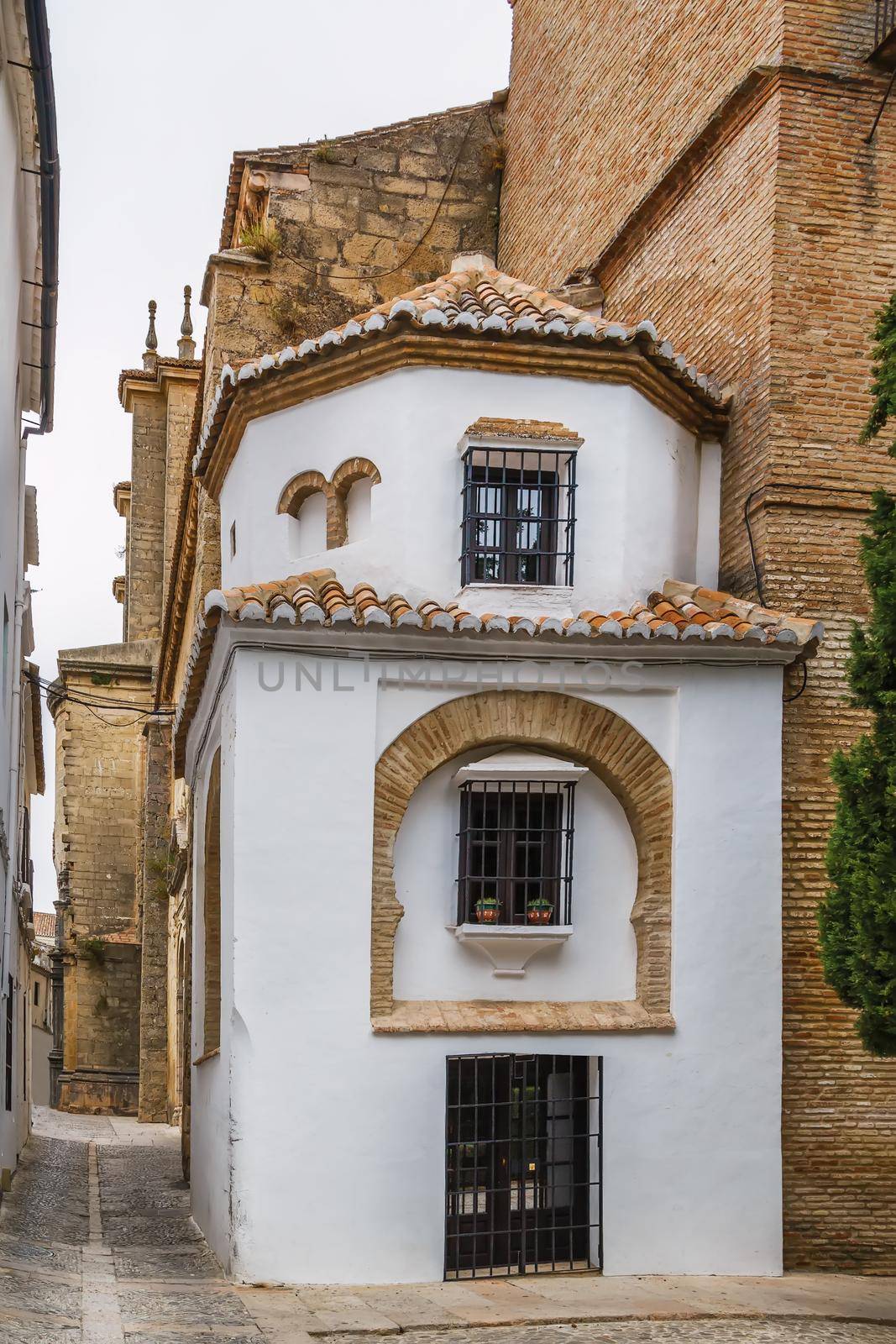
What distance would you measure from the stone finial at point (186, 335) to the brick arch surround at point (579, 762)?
20322mm

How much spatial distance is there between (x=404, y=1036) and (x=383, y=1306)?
161 cm

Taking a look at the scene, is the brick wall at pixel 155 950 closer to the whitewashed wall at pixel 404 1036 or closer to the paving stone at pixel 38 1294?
the whitewashed wall at pixel 404 1036

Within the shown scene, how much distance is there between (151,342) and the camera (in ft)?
100

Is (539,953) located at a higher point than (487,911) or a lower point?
lower

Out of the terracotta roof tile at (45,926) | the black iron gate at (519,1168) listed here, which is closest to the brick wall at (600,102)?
the black iron gate at (519,1168)

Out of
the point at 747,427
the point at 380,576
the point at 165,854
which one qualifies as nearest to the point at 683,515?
the point at 747,427

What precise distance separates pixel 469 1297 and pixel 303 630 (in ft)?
13.4

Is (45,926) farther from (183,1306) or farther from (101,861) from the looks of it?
(183,1306)

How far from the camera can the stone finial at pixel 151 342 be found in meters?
29.0

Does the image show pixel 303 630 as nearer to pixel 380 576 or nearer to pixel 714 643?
pixel 380 576

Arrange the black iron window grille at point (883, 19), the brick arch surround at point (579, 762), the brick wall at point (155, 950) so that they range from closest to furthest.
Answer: the brick arch surround at point (579, 762) → the black iron window grille at point (883, 19) → the brick wall at point (155, 950)

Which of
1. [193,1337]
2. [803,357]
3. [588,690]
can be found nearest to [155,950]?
[588,690]

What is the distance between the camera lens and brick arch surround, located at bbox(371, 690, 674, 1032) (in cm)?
1002

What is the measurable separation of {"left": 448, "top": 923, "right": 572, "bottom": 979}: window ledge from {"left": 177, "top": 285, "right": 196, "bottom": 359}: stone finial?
20.9m
